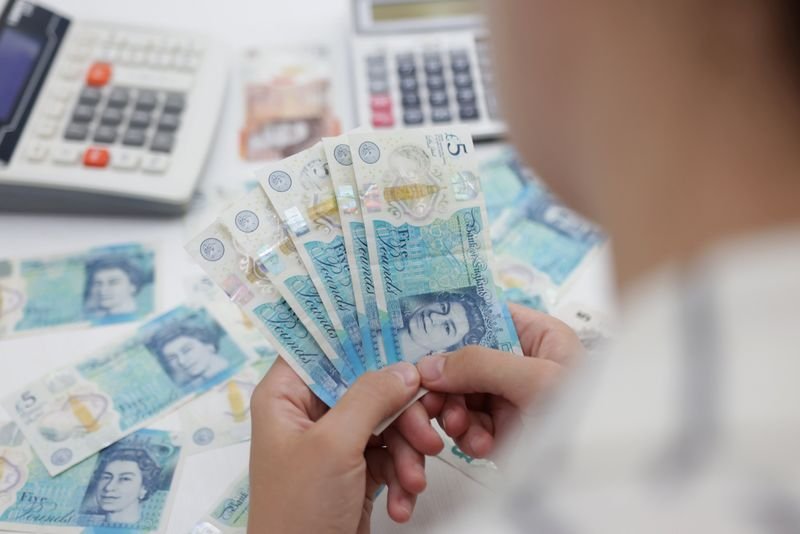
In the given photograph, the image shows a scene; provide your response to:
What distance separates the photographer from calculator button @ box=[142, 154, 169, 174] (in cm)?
83

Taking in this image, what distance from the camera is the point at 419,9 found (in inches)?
39.2

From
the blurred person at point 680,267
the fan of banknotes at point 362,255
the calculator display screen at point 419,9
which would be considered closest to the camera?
the blurred person at point 680,267

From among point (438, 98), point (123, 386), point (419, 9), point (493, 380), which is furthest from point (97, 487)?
point (419, 9)

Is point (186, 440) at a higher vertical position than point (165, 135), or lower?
lower

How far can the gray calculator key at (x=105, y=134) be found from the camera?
33.0 inches

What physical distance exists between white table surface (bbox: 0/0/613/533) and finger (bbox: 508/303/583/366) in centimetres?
12

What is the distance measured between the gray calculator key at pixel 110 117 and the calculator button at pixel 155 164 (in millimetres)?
61

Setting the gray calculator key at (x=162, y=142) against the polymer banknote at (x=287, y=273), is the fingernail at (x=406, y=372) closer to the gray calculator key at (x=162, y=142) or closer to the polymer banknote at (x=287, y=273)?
the polymer banknote at (x=287, y=273)

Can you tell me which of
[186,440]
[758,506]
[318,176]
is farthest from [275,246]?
[758,506]

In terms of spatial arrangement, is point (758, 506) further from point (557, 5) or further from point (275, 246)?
point (275, 246)

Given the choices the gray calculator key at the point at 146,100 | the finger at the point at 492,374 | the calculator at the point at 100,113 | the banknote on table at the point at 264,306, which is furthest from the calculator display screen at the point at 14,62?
the finger at the point at 492,374

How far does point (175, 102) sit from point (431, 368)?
48 centimetres

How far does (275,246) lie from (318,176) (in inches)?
2.8

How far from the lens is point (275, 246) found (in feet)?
2.12
